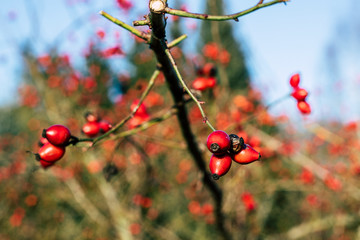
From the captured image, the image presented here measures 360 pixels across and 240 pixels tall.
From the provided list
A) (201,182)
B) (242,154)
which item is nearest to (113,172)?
(201,182)

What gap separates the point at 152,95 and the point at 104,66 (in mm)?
3899

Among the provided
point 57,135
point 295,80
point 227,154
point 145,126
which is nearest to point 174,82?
point 145,126

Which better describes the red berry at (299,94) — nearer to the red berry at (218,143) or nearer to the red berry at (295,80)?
the red berry at (295,80)

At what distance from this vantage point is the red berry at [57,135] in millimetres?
1025

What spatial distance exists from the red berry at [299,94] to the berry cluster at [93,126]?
0.94 m

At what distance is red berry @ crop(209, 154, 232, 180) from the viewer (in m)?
0.84

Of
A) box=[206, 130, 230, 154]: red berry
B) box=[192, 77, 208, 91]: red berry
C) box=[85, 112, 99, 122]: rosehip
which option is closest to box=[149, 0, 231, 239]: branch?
box=[206, 130, 230, 154]: red berry

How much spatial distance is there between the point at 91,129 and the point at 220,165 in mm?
764

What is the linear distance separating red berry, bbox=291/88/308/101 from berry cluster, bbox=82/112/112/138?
0.94 metres

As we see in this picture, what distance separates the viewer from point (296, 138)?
7.87 m

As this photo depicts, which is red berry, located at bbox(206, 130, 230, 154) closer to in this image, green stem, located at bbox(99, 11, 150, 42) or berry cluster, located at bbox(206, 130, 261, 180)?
berry cluster, located at bbox(206, 130, 261, 180)

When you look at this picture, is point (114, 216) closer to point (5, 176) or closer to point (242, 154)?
point (5, 176)

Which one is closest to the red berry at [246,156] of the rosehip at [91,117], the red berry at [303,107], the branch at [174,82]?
the branch at [174,82]

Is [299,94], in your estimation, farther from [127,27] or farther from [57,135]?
[57,135]
